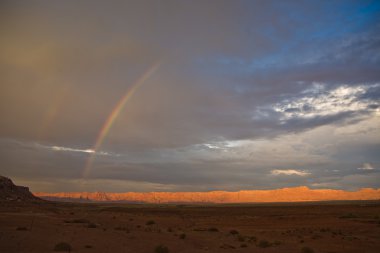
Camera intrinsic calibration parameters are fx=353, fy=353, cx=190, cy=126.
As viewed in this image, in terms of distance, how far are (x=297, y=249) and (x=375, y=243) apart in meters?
8.63

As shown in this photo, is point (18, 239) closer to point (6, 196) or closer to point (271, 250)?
point (271, 250)

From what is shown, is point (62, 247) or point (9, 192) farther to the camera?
point (9, 192)

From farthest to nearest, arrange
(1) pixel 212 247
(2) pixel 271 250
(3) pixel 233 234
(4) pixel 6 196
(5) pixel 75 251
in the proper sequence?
1. (4) pixel 6 196
2. (3) pixel 233 234
3. (1) pixel 212 247
4. (2) pixel 271 250
5. (5) pixel 75 251

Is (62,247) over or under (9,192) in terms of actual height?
under

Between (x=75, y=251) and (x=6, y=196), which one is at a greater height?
(x=6, y=196)

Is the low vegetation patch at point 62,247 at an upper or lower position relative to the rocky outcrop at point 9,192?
lower

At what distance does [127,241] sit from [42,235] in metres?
6.41

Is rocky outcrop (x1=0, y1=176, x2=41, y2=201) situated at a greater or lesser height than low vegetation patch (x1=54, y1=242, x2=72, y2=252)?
greater

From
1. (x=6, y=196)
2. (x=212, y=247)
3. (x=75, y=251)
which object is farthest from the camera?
(x=6, y=196)

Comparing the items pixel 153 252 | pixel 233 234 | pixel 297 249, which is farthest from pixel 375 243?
pixel 153 252

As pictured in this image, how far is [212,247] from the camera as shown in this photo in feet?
88.7

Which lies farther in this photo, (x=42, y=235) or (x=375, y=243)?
(x=375, y=243)

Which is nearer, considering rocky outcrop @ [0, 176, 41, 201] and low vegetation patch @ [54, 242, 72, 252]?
low vegetation patch @ [54, 242, 72, 252]

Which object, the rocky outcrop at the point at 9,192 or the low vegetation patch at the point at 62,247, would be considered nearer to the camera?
the low vegetation patch at the point at 62,247
